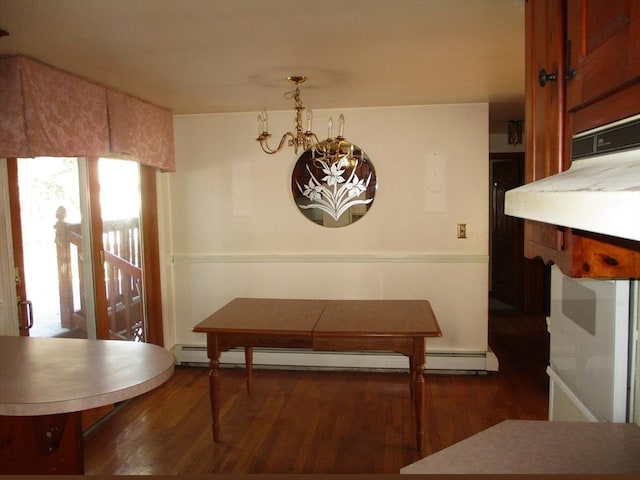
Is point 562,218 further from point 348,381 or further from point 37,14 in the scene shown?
point 348,381

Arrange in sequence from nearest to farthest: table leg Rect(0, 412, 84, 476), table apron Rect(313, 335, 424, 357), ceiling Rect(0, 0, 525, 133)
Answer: table leg Rect(0, 412, 84, 476)
ceiling Rect(0, 0, 525, 133)
table apron Rect(313, 335, 424, 357)

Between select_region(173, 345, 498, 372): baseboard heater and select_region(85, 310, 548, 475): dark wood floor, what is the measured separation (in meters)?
0.08

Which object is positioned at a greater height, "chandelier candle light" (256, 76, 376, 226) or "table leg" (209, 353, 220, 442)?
"chandelier candle light" (256, 76, 376, 226)

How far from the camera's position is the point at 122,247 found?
3.72 metres

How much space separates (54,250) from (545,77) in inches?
110

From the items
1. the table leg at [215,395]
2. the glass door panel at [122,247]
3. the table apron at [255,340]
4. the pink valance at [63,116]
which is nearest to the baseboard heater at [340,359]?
the glass door panel at [122,247]

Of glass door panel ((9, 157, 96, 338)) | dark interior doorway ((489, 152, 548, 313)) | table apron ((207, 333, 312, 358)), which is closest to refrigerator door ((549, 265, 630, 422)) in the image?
table apron ((207, 333, 312, 358))

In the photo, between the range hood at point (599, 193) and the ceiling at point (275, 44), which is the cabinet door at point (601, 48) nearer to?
the range hood at point (599, 193)

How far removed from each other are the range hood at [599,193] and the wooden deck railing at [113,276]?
277 centimetres

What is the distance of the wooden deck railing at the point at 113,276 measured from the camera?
3.09m

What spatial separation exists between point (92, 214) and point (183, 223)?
1.16 metres

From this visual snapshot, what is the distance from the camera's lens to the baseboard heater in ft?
13.4

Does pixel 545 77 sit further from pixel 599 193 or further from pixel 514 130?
pixel 514 130

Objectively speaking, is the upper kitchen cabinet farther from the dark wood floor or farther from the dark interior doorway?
the dark interior doorway
